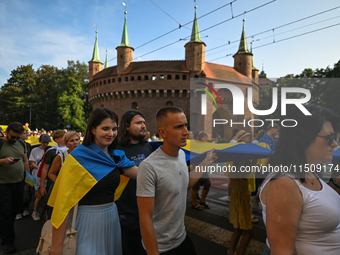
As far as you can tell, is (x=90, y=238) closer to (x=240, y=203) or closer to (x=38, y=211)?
(x=240, y=203)

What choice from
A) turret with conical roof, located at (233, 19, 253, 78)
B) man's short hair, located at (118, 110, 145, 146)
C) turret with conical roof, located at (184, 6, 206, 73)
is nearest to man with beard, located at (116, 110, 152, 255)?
man's short hair, located at (118, 110, 145, 146)

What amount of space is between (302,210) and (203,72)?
3363 centimetres

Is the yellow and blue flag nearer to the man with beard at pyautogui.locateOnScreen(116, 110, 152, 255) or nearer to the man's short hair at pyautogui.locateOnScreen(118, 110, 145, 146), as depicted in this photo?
the man with beard at pyautogui.locateOnScreen(116, 110, 152, 255)

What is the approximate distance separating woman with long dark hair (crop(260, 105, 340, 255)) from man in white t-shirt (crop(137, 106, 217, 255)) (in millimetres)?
714

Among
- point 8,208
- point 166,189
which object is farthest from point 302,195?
point 8,208

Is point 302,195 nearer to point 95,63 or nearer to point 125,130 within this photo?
point 125,130

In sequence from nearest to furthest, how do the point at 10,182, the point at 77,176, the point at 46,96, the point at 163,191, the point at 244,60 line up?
the point at 163,191 < the point at 77,176 < the point at 10,182 < the point at 244,60 < the point at 46,96

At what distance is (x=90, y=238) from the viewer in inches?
81.7

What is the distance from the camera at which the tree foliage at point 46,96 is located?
44.1 m

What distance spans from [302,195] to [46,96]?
61459mm

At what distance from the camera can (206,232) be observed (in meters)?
4.91

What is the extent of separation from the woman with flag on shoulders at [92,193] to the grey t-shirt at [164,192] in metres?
0.58

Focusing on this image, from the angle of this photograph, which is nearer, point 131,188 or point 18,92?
point 131,188

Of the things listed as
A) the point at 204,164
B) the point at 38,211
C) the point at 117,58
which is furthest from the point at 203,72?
the point at 204,164
